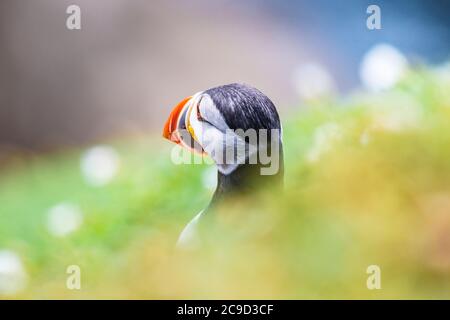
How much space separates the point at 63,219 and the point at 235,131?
519mm

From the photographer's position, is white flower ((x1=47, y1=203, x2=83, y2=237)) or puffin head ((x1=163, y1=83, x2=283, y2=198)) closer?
puffin head ((x1=163, y1=83, x2=283, y2=198))

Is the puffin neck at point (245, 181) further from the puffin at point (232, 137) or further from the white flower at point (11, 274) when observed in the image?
the white flower at point (11, 274)

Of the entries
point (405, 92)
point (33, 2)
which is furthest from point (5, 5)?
point (405, 92)

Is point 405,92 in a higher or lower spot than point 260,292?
higher

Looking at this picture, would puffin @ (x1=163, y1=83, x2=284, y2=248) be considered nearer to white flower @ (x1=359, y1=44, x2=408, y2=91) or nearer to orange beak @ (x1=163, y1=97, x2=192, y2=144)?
orange beak @ (x1=163, y1=97, x2=192, y2=144)

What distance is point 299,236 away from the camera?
4.43ft

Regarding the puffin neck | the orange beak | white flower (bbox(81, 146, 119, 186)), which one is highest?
the orange beak

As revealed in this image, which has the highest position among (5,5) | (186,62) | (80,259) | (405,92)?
(5,5)

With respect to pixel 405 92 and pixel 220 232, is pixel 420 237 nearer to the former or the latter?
pixel 405 92

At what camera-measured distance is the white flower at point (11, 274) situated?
1.40 meters

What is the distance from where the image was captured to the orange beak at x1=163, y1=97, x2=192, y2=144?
137 cm

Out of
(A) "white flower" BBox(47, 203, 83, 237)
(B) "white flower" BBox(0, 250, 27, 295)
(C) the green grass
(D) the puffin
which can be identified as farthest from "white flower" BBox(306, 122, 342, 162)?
(B) "white flower" BBox(0, 250, 27, 295)

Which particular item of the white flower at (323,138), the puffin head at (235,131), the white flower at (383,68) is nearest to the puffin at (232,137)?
the puffin head at (235,131)
